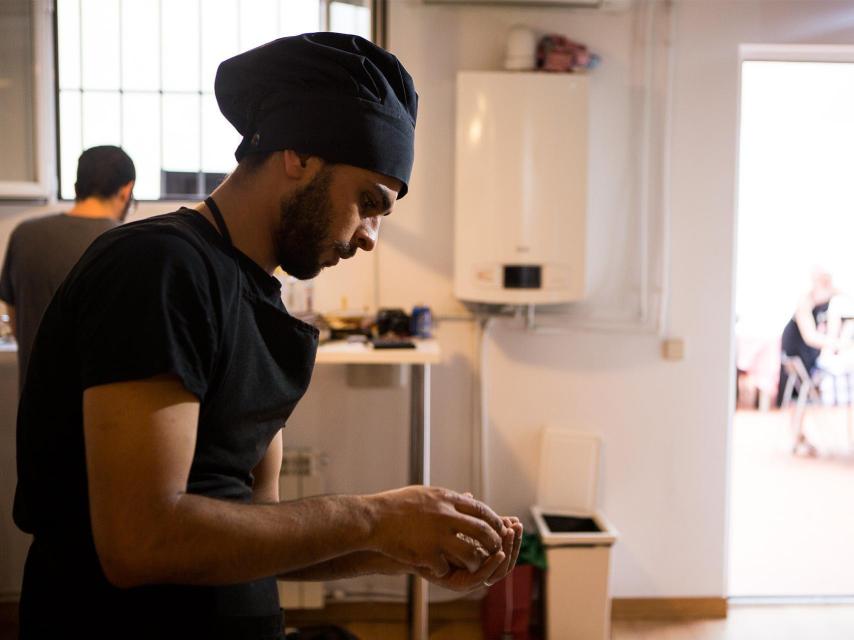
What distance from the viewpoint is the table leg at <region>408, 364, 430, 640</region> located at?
2.78m

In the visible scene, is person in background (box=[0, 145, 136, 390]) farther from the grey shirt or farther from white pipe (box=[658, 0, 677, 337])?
white pipe (box=[658, 0, 677, 337])

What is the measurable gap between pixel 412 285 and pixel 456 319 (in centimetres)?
20

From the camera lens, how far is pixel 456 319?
320 centimetres

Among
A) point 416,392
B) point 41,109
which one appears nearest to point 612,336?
point 416,392

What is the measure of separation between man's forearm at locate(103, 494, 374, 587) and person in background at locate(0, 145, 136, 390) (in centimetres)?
191

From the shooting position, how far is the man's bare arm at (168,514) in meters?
0.75

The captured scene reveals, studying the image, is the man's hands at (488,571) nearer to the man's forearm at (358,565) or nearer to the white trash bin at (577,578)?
the man's forearm at (358,565)

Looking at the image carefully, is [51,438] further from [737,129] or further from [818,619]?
[818,619]

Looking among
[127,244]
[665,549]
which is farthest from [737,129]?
[127,244]

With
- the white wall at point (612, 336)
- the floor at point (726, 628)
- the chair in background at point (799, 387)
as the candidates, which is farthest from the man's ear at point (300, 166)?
the chair in background at point (799, 387)

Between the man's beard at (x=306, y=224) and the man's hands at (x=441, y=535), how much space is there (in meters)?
0.28

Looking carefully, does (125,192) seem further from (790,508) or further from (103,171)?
(790,508)

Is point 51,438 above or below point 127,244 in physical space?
below

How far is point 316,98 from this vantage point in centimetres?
95
